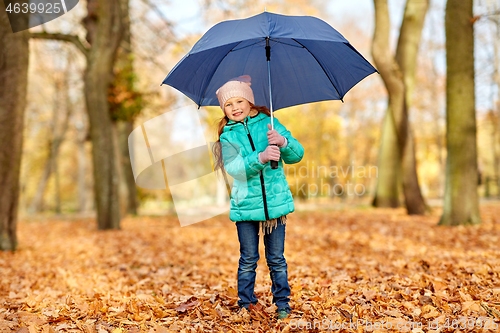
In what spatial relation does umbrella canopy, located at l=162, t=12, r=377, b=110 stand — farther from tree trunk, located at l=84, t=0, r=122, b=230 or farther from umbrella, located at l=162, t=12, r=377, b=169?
tree trunk, located at l=84, t=0, r=122, b=230

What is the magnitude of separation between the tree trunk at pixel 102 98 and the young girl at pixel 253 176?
21.5 feet

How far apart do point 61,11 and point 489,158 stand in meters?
36.2

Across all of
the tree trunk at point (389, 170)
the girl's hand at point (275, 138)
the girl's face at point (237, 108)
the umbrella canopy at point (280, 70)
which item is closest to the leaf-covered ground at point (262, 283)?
the girl's hand at point (275, 138)

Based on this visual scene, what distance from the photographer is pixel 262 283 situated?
13.2ft

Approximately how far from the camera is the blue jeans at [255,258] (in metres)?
2.88

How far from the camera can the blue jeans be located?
2.88m

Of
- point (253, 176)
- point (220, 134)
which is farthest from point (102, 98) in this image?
point (253, 176)

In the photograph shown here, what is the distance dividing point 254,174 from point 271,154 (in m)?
0.23

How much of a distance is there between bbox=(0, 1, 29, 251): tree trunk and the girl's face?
4874 mm

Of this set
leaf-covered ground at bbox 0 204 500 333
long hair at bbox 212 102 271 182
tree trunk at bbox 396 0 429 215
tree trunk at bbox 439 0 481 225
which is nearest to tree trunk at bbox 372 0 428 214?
tree trunk at bbox 396 0 429 215

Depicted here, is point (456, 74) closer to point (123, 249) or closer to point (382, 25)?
point (382, 25)

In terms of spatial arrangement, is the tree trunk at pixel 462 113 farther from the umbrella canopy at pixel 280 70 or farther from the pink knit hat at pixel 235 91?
the pink knit hat at pixel 235 91

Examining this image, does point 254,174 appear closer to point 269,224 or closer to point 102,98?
point 269,224

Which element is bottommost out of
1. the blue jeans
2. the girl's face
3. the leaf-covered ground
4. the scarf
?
the leaf-covered ground
